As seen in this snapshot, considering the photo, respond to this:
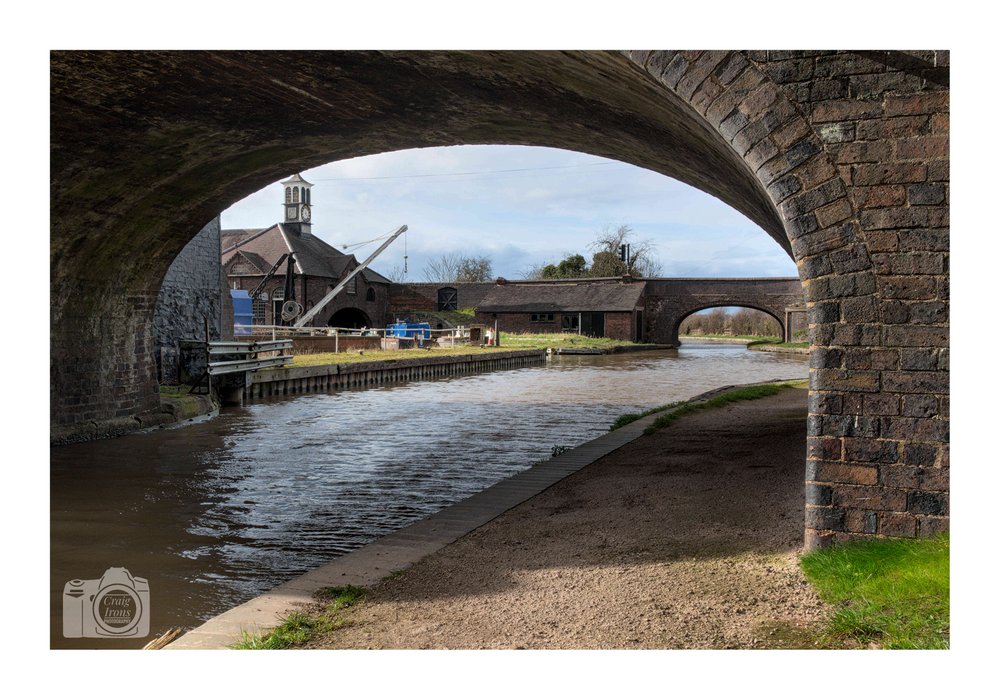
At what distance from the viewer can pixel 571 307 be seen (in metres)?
51.6

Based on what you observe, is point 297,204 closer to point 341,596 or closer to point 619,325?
point 619,325

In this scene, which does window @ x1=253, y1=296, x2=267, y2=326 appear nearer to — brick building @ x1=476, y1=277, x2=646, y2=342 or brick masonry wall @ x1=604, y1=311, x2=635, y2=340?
brick building @ x1=476, y1=277, x2=646, y2=342

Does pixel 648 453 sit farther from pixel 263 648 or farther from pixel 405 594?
pixel 263 648

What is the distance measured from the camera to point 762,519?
5719 millimetres

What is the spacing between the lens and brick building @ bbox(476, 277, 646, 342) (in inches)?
1967

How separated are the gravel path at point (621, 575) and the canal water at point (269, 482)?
144cm

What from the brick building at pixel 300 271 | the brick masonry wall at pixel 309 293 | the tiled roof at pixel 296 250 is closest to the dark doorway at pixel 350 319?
the brick building at pixel 300 271

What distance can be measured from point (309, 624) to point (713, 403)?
435 inches

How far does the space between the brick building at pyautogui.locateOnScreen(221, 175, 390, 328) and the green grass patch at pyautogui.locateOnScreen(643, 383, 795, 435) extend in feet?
103

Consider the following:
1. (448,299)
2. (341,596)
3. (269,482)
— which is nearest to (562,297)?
(448,299)

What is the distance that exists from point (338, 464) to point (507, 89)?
533 cm

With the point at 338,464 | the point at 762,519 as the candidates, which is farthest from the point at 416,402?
the point at 762,519

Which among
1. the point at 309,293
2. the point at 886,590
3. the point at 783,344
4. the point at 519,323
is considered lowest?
the point at 886,590

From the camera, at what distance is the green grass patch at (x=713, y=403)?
1145 centimetres
